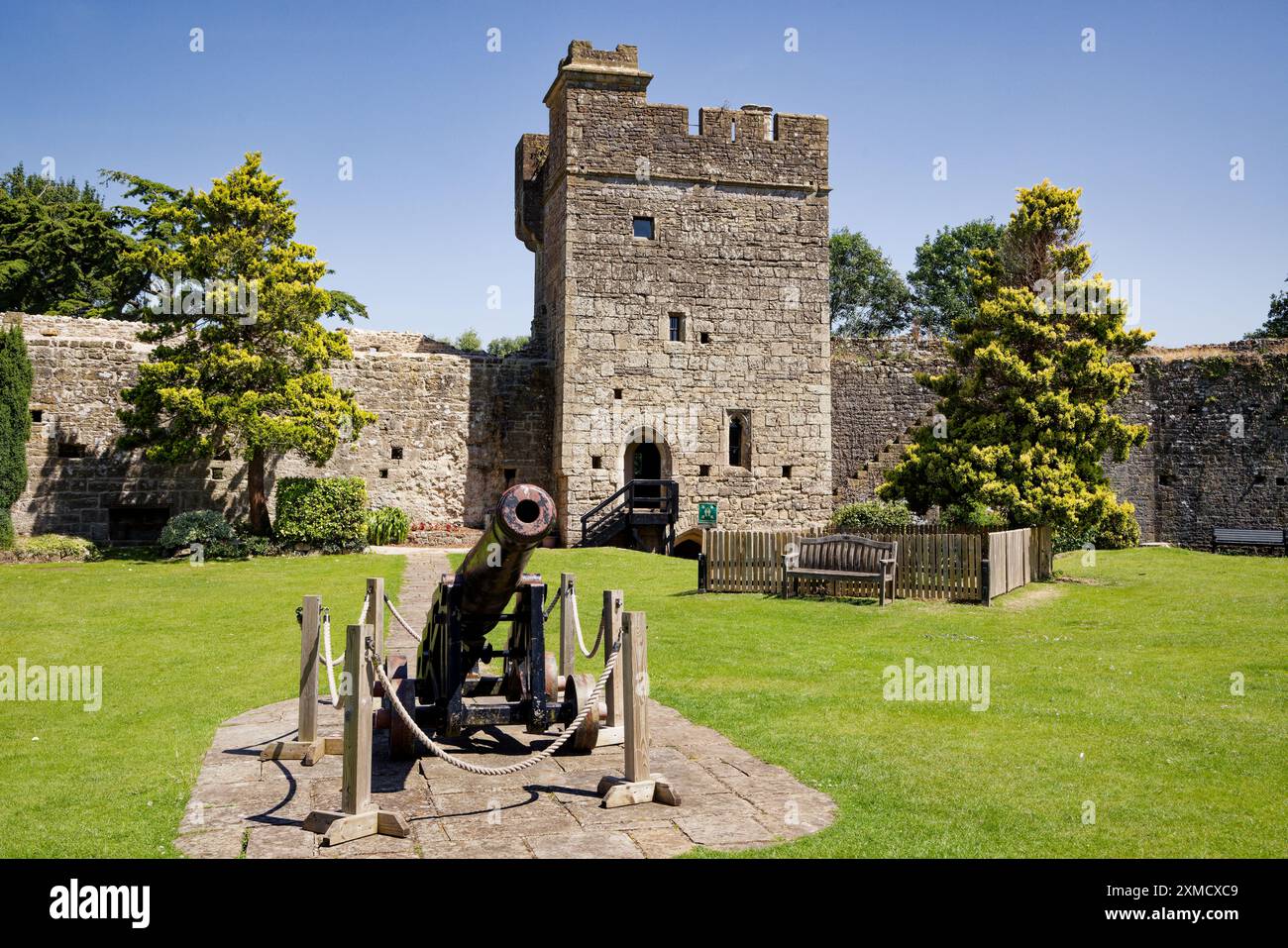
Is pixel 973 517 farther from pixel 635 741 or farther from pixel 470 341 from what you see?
pixel 470 341

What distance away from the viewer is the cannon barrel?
568 cm

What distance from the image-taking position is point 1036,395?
17938 millimetres

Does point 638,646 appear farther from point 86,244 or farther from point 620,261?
point 86,244

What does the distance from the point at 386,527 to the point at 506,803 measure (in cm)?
1737

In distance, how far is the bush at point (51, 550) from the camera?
61.3ft

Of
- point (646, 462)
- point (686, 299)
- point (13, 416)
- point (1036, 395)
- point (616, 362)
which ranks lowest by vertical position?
point (646, 462)

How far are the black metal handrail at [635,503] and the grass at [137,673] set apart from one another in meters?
5.23

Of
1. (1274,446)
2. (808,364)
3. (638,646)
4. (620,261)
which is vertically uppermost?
(620,261)

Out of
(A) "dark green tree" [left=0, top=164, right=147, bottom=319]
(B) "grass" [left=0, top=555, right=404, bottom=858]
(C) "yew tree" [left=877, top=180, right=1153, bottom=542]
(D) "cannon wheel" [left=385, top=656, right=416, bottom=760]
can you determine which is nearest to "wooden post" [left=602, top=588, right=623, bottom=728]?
(D) "cannon wheel" [left=385, top=656, right=416, bottom=760]

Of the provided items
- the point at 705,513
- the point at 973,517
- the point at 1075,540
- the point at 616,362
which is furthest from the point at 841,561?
Result: the point at 1075,540

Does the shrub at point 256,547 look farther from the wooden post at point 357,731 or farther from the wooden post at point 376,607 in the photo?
the wooden post at point 357,731
